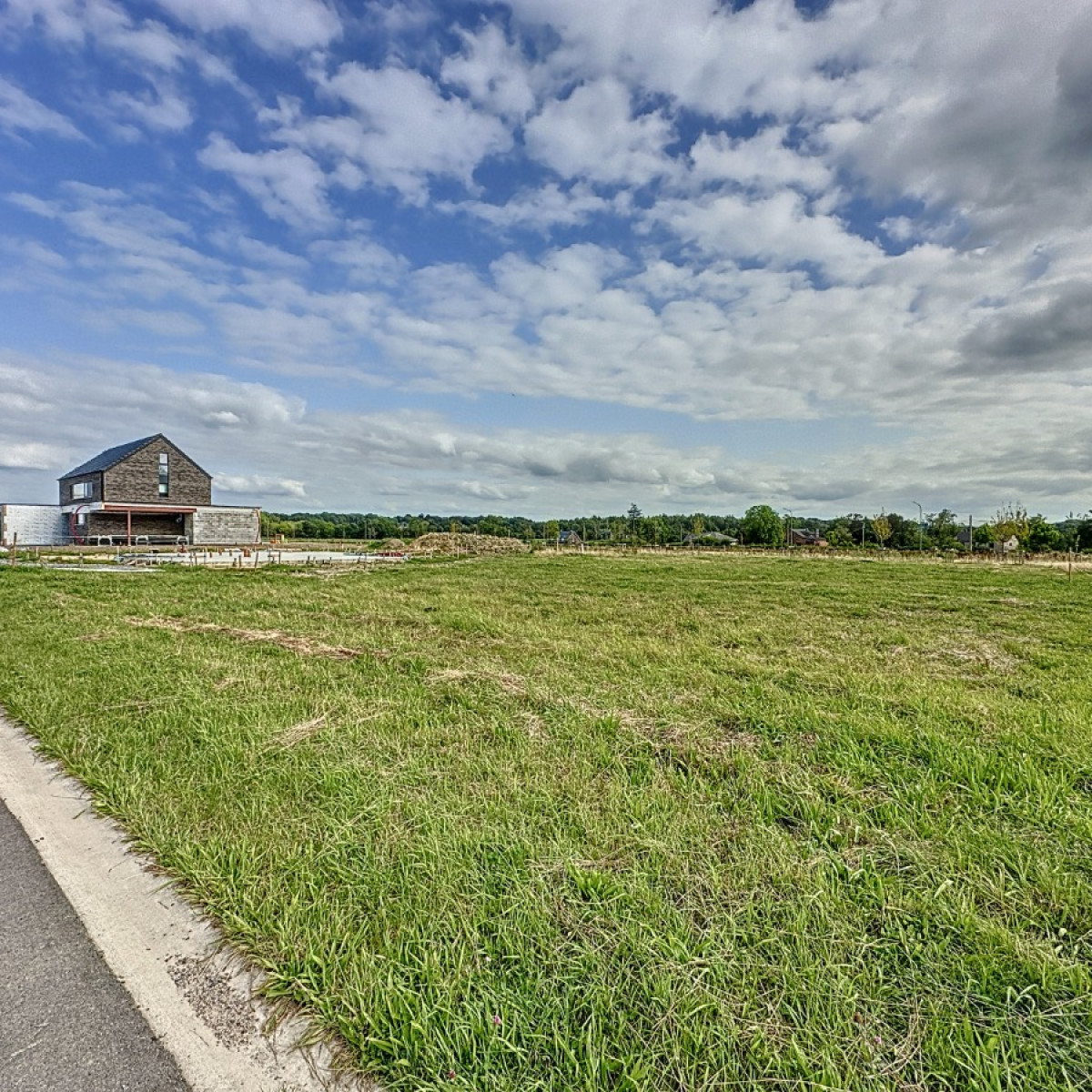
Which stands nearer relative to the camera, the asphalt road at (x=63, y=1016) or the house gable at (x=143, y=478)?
the asphalt road at (x=63, y=1016)

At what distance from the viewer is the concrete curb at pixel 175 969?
5.36 feet

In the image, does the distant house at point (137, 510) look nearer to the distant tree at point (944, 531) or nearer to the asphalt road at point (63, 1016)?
the asphalt road at point (63, 1016)

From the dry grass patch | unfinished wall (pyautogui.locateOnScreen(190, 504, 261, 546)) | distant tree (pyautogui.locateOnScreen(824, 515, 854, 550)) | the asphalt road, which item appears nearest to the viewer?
the asphalt road

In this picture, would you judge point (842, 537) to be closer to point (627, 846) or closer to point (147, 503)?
point (147, 503)

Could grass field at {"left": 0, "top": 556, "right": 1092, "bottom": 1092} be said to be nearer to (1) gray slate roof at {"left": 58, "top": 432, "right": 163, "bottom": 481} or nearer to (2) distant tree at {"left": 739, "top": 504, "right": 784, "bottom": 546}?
(1) gray slate roof at {"left": 58, "top": 432, "right": 163, "bottom": 481}

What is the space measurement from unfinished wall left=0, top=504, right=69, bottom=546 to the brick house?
609 millimetres

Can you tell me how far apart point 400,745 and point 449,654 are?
2794 millimetres

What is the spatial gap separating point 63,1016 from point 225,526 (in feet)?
165

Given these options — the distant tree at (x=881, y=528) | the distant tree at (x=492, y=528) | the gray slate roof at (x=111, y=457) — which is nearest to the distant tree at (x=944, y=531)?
the distant tree at (x=881, y=528)

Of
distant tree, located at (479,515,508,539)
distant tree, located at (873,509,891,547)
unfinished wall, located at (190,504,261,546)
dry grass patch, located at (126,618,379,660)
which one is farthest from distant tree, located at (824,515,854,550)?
dry grass patch, located at (126,618,379,660)

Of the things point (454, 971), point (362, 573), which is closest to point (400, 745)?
point (454, 971)

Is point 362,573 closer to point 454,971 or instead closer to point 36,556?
point 36,556

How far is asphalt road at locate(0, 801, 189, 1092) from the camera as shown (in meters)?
1.59

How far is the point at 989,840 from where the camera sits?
8.82ft
